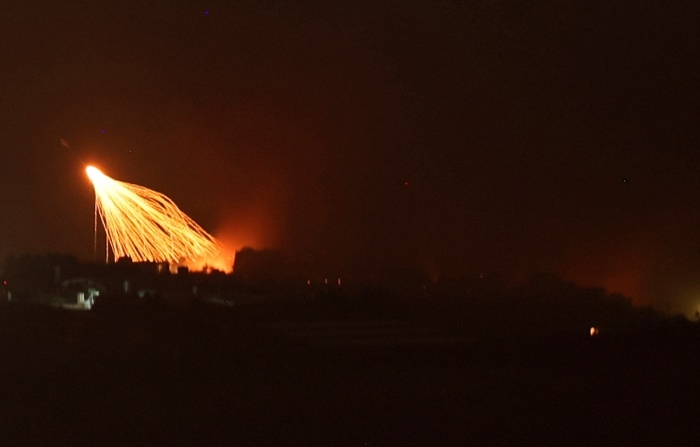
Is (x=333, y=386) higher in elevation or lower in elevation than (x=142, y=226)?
lower

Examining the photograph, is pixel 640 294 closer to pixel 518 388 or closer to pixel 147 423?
pixel 518 388

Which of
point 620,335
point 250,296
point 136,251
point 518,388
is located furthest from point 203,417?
point 136,251

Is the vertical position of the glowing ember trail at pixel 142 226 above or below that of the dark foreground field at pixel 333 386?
above

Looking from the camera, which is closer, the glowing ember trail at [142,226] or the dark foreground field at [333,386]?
the dark foreground field at [333,386]

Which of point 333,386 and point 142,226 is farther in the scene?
point 142,226

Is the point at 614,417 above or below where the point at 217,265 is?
below
